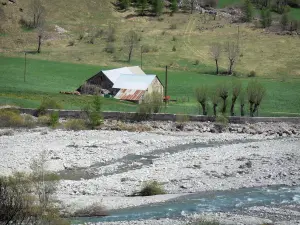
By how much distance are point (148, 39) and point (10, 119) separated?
177 ft

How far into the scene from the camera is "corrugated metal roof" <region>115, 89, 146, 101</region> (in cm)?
7869

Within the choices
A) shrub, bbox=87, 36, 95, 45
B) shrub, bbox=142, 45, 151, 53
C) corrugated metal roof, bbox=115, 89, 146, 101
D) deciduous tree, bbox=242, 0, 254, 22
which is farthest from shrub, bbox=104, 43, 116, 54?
deciduous tree, bbox=242, 0, 254, 22

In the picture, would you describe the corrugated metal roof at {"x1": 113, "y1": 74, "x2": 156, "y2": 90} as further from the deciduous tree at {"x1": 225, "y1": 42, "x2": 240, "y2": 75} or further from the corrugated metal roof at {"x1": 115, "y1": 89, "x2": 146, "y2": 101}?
the deciduous tree at {"x1": 225, "y1": 42, "x2": 240, "y2": 75}

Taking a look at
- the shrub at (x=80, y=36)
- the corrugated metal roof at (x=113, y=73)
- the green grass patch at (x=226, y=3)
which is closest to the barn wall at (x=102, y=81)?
the corrugated metal roof at (x=113, y=73)

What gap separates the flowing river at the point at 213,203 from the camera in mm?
37781

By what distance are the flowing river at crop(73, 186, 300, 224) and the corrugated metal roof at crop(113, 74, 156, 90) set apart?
37.0m

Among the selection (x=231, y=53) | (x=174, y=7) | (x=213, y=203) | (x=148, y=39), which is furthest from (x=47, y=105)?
(x=174, y=7)

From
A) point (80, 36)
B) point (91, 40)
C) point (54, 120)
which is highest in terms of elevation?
point (80, 36)

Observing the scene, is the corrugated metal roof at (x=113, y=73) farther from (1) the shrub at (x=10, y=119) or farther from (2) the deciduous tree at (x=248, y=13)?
(2) the deciduous tree at (x=248, y=13)

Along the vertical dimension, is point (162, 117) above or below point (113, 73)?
below

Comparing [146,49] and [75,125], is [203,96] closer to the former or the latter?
[75,125]

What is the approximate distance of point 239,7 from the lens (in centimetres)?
14212

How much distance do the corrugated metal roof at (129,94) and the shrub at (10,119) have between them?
50.3 ft

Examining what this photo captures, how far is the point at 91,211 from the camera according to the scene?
3747 centimetres
